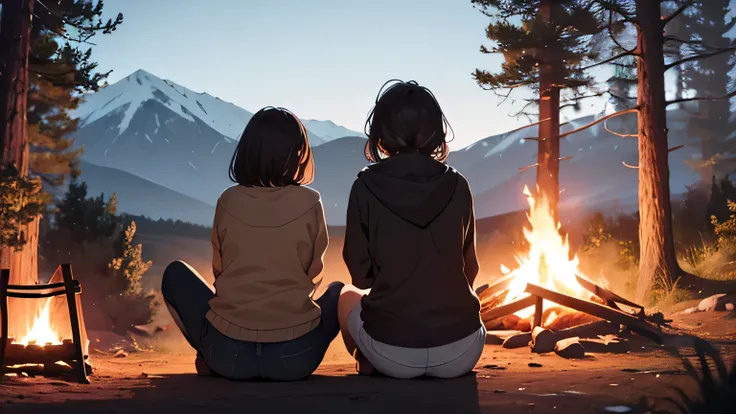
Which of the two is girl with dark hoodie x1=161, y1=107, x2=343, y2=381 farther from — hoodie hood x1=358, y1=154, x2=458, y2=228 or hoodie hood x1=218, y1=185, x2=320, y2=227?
hoodie hood x1=358, y1=154, x2=458, y2=228

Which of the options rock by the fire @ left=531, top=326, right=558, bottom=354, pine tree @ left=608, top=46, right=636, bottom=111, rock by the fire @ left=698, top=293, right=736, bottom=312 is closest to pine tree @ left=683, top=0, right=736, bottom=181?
pine tree @ left=608, top=46, right=636, bottom=111

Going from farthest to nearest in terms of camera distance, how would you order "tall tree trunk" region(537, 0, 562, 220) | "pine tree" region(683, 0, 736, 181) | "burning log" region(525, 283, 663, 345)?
"pine tree" region(683, 0, 736, 181)
"tall tree trunk" region(537, 0, 562, 220)
"burning log" region(525, 283, 663, 345)

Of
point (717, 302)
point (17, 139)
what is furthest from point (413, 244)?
point (17, 139)

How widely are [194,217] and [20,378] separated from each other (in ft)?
362

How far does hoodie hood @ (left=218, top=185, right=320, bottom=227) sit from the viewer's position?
4.55m

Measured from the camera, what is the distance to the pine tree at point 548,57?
15336 millimetres

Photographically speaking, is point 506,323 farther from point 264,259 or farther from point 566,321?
point 264,259

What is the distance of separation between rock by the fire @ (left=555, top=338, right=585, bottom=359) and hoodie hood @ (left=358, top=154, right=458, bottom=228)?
326 centimetres

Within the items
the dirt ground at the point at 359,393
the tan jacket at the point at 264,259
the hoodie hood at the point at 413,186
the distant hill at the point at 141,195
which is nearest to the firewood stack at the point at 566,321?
the dirt ground at the point at 359,393

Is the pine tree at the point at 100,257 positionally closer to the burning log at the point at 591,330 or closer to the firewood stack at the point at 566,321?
the firewood stack at the point at 566,321

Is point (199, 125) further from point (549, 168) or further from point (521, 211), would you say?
point (549, 168)

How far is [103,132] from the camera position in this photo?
460 feet

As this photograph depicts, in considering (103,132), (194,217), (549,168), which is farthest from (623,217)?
(103,132)

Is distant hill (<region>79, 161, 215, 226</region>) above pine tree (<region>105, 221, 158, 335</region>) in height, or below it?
above
